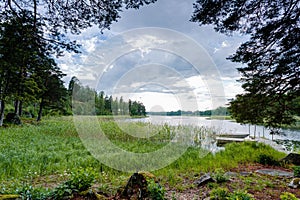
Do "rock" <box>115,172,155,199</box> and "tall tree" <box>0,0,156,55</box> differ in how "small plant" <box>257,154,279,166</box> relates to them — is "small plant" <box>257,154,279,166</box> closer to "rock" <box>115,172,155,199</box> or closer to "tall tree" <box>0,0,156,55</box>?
"rock" <box>115,172,155,199</box>

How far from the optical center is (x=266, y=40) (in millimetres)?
3486

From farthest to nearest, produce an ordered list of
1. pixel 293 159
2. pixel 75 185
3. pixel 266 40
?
pixel 293 159
pixel 266 40
pixel 75 185

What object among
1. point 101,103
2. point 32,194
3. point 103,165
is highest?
point 101,103

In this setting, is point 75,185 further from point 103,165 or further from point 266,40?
point 266,40

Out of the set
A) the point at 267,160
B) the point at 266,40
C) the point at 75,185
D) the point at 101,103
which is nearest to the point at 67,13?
the point at 101,103

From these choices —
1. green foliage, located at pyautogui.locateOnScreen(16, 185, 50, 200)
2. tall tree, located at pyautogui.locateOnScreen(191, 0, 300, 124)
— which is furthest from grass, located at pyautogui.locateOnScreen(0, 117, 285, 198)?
tall tree, located at pyautogui.locateOnScreen(191, 0, 300, 124)

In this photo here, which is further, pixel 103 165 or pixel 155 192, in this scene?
pixel 103 165

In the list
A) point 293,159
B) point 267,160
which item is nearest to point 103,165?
point 267,160

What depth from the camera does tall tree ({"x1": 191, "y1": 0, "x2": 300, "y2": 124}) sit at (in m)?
3.22

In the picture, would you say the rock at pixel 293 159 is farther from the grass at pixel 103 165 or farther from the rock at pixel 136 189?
the rock at pixel 136 189

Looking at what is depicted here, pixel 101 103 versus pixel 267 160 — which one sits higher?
pixel 101 103

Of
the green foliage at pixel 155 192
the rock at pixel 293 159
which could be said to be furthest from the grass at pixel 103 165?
the green foliage at pixel 155 192

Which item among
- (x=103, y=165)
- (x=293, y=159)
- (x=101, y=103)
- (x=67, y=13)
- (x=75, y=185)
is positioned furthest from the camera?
(x=101, y=103)

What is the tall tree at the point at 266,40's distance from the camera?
10.6 ft
